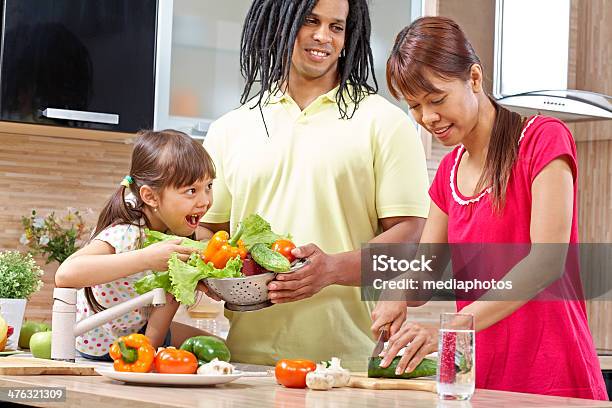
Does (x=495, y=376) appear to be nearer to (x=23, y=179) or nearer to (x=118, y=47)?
(x=118, y=47)

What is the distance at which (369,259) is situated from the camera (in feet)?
6.97

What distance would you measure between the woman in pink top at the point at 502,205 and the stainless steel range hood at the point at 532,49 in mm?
1899

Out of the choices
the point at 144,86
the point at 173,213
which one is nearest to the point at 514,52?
the point at 144,86

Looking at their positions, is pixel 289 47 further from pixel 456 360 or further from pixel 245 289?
pixel 456 360

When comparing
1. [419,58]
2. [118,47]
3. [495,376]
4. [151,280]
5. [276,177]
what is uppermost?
[118,47]

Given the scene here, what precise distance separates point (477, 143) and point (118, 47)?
5.45 feet

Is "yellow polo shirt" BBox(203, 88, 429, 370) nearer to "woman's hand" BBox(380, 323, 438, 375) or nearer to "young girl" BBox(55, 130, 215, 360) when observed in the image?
"young girl" BBox(55, 130, 215, 360)

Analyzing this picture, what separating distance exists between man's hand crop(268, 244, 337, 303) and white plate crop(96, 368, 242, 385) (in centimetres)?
32

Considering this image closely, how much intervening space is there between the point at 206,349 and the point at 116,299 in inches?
17.3

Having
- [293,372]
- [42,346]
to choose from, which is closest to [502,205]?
[293,372]

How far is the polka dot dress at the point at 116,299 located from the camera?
7.15 ft

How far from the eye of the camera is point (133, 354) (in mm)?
1713

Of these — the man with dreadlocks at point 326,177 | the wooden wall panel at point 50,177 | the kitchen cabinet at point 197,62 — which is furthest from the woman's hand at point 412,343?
the wooden wall panel at point 50,177

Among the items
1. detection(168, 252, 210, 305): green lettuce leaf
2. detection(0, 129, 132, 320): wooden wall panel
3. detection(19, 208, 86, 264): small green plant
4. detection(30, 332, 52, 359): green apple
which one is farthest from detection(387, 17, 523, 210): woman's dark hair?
detection(19, 208, 86, 264): small green plant
